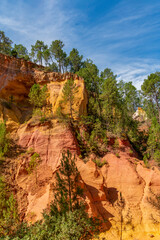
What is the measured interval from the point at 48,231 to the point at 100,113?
22580mm

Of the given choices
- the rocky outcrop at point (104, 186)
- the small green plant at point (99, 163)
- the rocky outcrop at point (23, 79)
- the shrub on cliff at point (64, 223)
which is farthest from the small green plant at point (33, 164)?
the rocky outcrop at point (23, 79)

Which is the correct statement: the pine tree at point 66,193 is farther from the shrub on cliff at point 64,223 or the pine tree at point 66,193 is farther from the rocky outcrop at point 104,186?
the rocky outcrop at point 104,186

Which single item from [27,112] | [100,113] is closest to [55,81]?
[27,112]

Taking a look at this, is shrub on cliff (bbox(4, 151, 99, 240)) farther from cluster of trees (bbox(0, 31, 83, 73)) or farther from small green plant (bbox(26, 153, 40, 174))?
cluster of trees (bbox(0, 31, 83, 73))

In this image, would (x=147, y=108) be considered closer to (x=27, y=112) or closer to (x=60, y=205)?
(x=27, y=112)

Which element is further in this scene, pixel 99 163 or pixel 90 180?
pixel 99 163

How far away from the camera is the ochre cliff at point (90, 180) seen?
13.4 meters

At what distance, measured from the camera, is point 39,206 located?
41.7ft

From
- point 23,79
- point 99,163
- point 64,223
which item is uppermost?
point 23,79

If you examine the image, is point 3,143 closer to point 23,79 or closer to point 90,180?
point 90,180

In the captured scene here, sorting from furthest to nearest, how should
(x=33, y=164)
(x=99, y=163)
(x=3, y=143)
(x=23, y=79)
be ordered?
A: (x=23, y=79), (x=99, y=163), (x=3, y=143), (x=33, y=164)

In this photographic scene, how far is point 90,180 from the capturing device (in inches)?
624

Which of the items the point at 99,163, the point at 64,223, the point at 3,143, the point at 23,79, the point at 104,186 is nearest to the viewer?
the point at 64,223

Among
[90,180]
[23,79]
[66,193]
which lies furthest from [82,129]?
[23,79]
